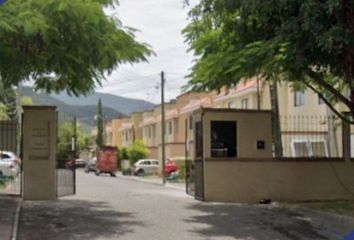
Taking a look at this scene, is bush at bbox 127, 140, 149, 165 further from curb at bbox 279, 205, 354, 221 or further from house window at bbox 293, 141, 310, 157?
curb at bbox 279, 205, 354, 221

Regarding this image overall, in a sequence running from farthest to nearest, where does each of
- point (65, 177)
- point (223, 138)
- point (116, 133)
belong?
point (116, 133), point (65, 177), point (223, 138)

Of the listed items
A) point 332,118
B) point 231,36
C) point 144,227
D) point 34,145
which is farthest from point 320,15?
point 332,118

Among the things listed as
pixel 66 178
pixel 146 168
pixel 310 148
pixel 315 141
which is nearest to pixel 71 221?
pixel 66 178

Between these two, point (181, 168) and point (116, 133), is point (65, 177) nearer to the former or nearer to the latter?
point (181, 168)

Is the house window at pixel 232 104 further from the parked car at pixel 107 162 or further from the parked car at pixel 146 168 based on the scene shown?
the parked car at pixel 107 162

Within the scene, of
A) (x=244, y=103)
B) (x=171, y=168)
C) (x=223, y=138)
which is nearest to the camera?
(x=223, y=138)

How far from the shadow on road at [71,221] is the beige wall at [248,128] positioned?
4.89 metres

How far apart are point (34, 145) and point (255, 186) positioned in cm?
724

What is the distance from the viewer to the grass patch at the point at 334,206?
701 inches

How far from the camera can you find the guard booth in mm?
21312

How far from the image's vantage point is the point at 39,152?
65.9 feet

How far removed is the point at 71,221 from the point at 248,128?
336 inches

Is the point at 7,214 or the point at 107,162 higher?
Answer: the point at 107,162

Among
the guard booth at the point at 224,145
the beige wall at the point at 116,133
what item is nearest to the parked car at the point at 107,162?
the guard booth at the point at 224,145
